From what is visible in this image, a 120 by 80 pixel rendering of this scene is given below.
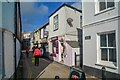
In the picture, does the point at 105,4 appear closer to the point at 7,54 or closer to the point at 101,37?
the point at 101,37

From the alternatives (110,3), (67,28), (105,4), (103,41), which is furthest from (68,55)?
(110,3)

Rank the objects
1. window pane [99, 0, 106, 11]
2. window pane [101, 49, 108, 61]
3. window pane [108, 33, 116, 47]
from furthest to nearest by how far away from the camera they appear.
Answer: window pane [99, 0, 106, 11]
window pane [101, 49, 108, 61]
window pane [108, 33, 116, 47]

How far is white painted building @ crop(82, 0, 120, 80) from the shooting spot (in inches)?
364

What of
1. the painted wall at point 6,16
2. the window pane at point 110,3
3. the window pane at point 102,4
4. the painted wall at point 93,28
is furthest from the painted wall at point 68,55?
the painted wall at point 6,16

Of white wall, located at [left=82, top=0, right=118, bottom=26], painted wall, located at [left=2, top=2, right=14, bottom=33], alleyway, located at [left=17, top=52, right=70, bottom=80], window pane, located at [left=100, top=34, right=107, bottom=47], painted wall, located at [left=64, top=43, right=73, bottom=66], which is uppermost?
white wall, located at [left=82, top=0, right=118, bottom=26]

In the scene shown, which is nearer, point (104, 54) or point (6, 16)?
point (6, 16)

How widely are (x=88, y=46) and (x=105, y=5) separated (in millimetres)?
3031

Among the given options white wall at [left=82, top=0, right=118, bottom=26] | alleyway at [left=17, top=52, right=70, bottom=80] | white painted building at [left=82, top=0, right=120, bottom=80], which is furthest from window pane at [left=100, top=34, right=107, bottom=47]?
alleyway at [left=17, top=52, right=70, bottom=80]

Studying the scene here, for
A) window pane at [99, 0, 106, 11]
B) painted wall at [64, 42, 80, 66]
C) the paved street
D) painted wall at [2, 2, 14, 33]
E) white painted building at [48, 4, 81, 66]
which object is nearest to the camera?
painted wall at [2, 2, 14, 33]

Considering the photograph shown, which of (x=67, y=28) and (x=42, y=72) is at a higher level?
(x=67, y=28)

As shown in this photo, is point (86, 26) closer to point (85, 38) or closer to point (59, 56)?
point (85, 38)

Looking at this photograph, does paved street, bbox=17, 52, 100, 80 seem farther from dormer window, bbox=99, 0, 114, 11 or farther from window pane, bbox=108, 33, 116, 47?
dormer window, bbox=99, 0, 114, 11

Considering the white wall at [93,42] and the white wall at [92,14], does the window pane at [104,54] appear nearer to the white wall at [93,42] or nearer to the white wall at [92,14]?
the white wall at [93,42]

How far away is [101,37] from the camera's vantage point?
10.8 meters
